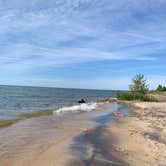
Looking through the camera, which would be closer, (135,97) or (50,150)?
(50,150)

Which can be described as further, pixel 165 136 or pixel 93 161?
pixel 165 136

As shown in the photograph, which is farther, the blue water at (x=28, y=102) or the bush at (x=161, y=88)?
the bush at (x=161, y=88)

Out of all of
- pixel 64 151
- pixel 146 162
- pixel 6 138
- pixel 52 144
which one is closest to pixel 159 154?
pixel 146 162

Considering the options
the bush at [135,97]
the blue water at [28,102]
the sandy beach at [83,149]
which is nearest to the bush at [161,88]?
the blue water at [28,102]

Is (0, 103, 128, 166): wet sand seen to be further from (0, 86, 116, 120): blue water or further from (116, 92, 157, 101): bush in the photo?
(116, 92, 157, 101): bush

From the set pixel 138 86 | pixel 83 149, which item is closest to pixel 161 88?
pixel 138 86

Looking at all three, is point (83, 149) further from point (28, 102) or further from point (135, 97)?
point (135, 97)

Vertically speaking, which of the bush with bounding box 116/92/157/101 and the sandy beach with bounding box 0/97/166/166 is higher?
the bush with bounding box 116/92/157/101

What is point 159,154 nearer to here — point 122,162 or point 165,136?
point 122,162

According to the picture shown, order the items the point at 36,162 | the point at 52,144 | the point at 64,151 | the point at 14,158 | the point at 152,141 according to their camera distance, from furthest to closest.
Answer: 1. the point at 152,141
2. the point at 52,144
3. the point at 64,151
4. the point at 14,158
5. the point at 36,162

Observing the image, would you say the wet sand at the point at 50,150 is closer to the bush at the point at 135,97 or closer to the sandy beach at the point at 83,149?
the sandy beach at the point at 83,149

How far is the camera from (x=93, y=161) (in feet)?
22.8

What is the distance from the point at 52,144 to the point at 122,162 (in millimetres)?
3072

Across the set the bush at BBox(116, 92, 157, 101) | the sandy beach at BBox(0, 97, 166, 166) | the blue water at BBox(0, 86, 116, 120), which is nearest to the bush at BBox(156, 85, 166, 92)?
the blue water at BBox(0, 86, 116, 120)
